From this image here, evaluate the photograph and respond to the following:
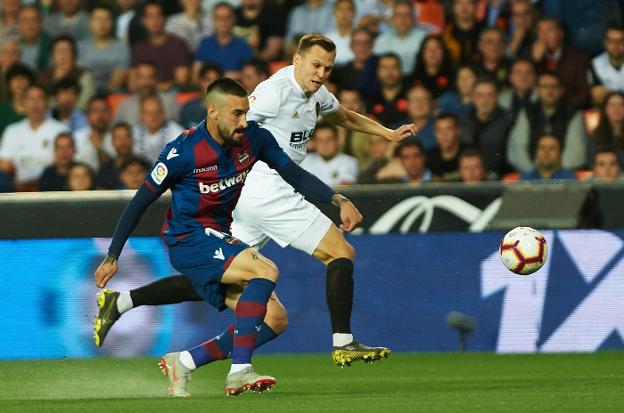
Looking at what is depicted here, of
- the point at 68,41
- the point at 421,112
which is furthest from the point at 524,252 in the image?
the point at 68,41

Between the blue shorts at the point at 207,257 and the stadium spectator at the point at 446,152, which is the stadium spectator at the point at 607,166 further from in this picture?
the blue shorts at the point at 207,257

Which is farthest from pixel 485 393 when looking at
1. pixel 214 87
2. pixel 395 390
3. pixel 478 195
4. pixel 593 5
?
pixel 593 5

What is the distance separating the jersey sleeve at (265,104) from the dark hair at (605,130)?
12.8ft

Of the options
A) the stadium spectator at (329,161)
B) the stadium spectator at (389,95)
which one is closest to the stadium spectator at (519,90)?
the stadium spectator at (389,95)

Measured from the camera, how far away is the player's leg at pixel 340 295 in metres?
7.41

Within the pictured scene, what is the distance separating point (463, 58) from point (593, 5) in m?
1.36

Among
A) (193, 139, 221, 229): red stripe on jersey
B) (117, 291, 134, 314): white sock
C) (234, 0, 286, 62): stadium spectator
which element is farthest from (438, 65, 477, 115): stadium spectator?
(193, 139, 221, 229): red stripe on jersey

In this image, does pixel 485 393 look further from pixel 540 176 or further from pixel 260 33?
pixel 260 33

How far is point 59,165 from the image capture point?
11117 millimetres

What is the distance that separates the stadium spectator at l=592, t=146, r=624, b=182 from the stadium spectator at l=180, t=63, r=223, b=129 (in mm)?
3307

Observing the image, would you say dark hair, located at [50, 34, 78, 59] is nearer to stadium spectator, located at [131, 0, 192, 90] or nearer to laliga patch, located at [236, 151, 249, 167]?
stadium spectator, located at [131, 0, 192, 90]

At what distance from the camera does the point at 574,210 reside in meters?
9.75

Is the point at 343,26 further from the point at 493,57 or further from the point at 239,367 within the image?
the point at 239,367

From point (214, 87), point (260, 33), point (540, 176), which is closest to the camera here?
point (214, 87)
